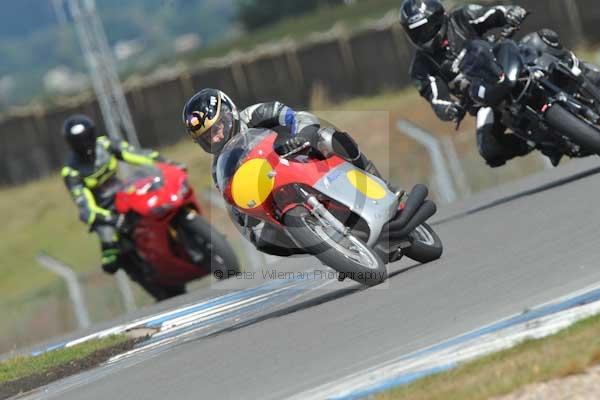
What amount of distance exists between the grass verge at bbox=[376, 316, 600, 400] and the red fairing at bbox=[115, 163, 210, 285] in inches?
344

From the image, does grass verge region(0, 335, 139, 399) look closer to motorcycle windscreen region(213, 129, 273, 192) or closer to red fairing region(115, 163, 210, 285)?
motorcycle windscreen region(213, 129, 273, 192)

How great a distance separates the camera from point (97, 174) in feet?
52.1

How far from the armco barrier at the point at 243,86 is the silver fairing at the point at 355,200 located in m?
26.7

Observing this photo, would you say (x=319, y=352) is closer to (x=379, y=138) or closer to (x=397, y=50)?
(x=379, y=138)

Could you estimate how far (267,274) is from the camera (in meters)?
15.1

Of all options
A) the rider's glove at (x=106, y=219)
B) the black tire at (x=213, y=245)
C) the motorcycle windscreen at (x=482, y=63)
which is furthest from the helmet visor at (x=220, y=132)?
the rider's glove at (x=106, y=219)

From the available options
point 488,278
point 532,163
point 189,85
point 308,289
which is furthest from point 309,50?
point 488,278

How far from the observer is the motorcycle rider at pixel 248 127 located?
33.4 feet

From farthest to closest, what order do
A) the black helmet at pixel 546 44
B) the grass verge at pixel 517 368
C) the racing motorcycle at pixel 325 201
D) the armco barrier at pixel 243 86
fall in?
the armco barrier at pixel 243 86 < the black helmet at pixel 546 44 < the racing motorcycle at pixel 325 201 < the grass verge at pixel 517 368

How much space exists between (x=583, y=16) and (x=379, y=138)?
17.8ft

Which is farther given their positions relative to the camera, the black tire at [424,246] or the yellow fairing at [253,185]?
the black tire at [424,246]

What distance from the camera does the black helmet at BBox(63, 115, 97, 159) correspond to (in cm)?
1572

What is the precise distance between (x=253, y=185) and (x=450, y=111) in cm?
383

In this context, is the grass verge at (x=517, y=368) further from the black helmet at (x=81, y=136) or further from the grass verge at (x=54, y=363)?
the black helmet at (x=81, y=136)
